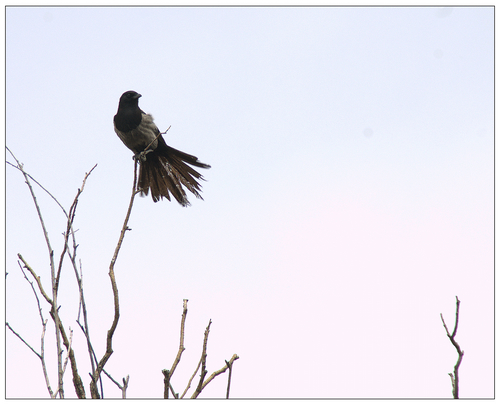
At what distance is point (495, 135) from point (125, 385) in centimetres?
360

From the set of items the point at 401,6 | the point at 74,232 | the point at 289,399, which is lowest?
the point at 289,399

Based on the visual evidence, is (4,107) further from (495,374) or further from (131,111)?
(495,374)

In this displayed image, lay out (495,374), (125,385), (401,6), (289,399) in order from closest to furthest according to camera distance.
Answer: (125,385) < (289,399) < (495,374) < (401,6)

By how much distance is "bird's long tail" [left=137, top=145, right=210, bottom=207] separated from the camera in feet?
13.8

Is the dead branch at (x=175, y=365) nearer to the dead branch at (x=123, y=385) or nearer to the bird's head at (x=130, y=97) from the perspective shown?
the dead branch at (x=123, y=385)

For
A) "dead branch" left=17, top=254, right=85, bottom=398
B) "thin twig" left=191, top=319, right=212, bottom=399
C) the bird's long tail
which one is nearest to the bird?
the bird's long tail

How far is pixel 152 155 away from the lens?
513 centimetres

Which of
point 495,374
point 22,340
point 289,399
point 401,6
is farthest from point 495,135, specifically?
point 22,340

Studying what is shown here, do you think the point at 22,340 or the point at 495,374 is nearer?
the point at 22,340

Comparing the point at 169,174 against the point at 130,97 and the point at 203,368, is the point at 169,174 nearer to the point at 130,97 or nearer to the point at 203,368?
the point at 130,97

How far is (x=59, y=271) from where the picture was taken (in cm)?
163

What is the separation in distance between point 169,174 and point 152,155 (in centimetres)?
82

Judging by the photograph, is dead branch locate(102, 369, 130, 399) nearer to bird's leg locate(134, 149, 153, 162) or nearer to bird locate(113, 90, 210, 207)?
bird's leg locate(134, 149, 153, 162)

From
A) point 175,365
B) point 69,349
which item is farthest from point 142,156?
point 175,365
